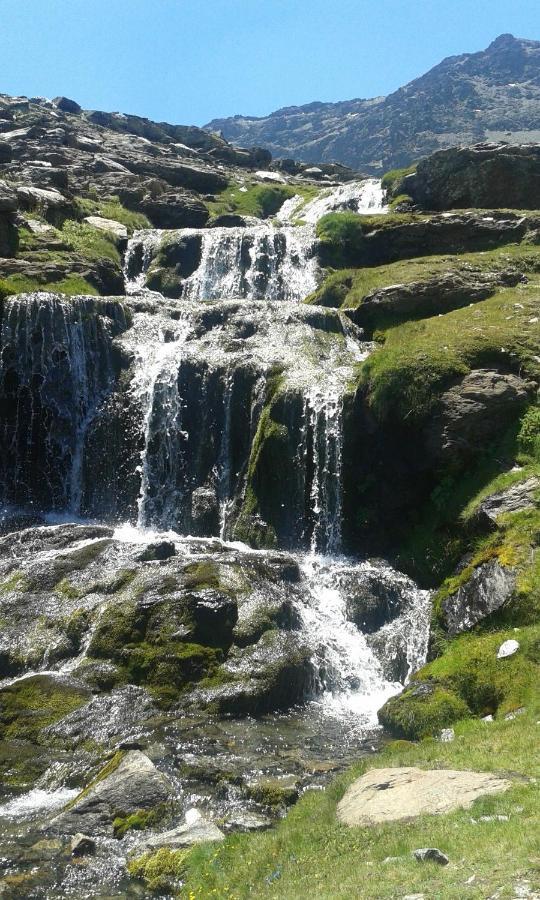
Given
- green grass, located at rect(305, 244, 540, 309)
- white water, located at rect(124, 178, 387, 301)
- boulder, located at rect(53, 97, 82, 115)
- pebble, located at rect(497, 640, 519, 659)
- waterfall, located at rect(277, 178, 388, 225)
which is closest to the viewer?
pebble, located at rect(497, 640, 519, 659)

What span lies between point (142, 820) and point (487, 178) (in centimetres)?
4039

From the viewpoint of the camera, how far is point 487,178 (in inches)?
1672

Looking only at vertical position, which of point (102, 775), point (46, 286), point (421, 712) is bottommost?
point (102, 775)

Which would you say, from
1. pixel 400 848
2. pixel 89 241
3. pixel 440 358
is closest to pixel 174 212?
pixel 89 241

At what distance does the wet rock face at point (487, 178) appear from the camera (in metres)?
41.9

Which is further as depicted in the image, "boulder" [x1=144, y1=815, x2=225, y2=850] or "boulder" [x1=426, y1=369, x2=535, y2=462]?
"boulder" [x1=426, y1=369, x2=535, y2=462]

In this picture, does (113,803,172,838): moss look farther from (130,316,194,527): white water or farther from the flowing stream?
(130,316,194,527): white water

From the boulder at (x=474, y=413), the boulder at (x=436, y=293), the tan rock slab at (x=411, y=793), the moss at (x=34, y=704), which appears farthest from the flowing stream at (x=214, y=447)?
the tan rock slab at (x=411, y=793)

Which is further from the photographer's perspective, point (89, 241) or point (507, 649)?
point (89, 241)

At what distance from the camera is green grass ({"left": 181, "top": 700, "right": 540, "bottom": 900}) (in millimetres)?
6480

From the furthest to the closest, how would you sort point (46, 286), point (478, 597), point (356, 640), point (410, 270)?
point (46, 286)
point (410, 270)
point (356, 640)
point (478, 597)

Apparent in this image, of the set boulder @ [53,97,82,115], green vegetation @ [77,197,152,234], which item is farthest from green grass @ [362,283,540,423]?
boulder @ [53,97,82,115]

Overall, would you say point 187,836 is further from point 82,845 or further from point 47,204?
point 47,204

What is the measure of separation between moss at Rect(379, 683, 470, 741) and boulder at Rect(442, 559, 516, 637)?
2.51 metres
